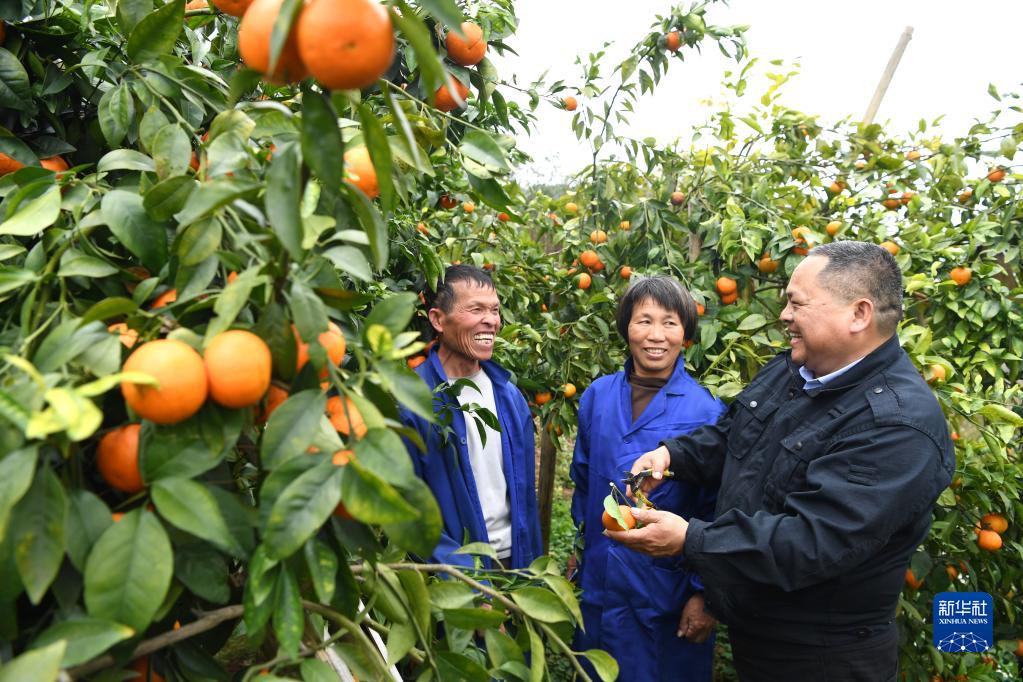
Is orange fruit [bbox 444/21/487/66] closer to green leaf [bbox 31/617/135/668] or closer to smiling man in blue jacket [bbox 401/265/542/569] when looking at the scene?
smiling man in blue jacket [bbox 401/265/542/569]

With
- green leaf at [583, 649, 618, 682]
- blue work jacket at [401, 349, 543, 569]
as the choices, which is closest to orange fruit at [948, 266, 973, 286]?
blue work jacket at [401, 349, 543, 569]

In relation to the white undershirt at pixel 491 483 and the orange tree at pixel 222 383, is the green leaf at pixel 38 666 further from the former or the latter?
the white undershirt at pixel 491 483

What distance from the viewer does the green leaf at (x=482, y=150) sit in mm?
942

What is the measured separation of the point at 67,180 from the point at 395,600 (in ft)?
1.99

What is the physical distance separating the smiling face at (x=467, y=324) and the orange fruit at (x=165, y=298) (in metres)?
1.49

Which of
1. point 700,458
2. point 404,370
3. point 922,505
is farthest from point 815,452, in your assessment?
point 404,370

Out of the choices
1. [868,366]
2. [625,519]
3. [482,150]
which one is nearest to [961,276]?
[868,366]

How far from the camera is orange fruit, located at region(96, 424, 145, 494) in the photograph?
68 centimetres

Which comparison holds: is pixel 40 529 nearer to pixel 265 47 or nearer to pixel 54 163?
pixel 265 47

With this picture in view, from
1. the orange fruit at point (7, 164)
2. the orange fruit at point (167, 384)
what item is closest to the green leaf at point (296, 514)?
the orange fruit at point (167, 384)

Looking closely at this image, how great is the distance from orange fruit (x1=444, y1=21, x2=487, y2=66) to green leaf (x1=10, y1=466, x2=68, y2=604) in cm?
107

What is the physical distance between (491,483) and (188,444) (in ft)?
5.45

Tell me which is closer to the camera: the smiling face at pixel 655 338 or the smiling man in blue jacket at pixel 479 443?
the smiling man in blue jacket at pixel 479 443

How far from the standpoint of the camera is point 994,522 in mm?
2430
